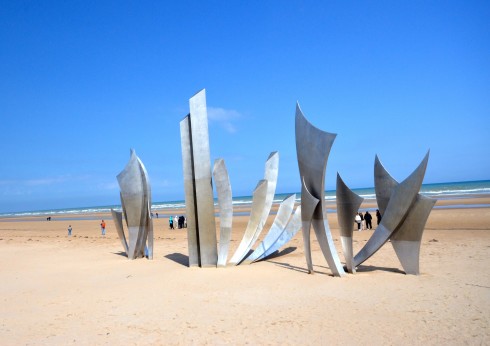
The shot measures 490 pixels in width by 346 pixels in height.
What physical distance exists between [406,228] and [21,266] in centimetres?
1217

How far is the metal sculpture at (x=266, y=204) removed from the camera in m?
11.5

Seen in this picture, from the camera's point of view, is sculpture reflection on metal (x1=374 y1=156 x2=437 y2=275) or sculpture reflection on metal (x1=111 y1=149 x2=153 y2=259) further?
sculpture reflection on metal (x1=111 y1=149 x2=153 y2=259)

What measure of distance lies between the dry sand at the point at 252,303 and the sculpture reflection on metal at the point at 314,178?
678 mm

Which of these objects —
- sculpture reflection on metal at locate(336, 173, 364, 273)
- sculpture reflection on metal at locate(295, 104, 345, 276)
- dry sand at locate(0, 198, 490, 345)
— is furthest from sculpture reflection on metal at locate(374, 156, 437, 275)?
sculpture reflection on metal at locate(295, 104, 345, 276)

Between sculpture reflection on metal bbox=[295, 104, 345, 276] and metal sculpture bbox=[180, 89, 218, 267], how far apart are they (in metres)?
2.95

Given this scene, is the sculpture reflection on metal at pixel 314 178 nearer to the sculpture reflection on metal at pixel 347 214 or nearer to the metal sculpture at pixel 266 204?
Result: the sculpture reflection on metal at pixel 347 214

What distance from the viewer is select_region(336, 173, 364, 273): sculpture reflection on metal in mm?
9516

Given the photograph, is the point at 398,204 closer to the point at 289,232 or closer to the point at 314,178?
the point at 314,178

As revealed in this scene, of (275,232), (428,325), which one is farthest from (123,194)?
(428,325)

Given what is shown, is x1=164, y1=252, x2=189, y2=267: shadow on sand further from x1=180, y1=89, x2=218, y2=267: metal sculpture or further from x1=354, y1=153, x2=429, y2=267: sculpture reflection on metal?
x1=354, y1=153, x2=429, y2=267: sculpture reflection on metal

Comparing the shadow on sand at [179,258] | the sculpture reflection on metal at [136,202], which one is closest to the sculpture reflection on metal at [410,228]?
the shadow on sand at [179,258]

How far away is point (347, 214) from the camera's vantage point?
Result: 9.68 m

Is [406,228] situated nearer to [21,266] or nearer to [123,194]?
[123,194]

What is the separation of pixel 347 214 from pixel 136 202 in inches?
277
